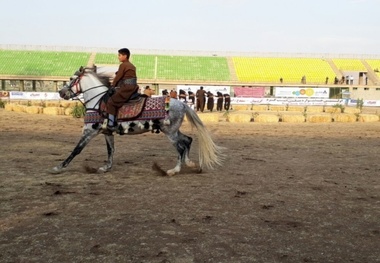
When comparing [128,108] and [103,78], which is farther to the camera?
[103,78]

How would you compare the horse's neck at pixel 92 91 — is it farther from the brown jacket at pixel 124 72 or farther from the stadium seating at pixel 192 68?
the stadium seating at pixel 192 68

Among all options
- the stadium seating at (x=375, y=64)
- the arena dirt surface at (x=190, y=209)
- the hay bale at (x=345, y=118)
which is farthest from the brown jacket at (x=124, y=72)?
the stadium seating at (x=375, y=64)

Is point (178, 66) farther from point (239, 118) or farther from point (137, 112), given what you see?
point (137, 112)

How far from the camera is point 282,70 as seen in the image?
55438 millimetres

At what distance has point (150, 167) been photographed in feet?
27.8

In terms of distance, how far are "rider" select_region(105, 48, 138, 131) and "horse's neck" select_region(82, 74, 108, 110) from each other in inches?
11.3

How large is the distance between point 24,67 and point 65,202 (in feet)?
164

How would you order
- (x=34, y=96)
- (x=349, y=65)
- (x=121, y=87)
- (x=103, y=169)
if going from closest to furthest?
(x=121, y=87) → (x=103, y=169) → (x=34, y=96) → (x=349, y=65)

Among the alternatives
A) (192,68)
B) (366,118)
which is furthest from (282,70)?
(366,118)

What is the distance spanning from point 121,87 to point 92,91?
681 mm

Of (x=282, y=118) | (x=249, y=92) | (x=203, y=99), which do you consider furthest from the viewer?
(x=249, y=92)

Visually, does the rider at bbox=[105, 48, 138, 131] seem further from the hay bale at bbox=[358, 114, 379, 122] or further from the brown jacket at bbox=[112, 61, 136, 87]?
the hay bale at bbox=[358, 114, 379, 122]

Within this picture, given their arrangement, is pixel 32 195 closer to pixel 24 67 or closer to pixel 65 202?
pixel 65 202

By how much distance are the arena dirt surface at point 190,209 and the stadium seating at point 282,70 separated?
140ft
